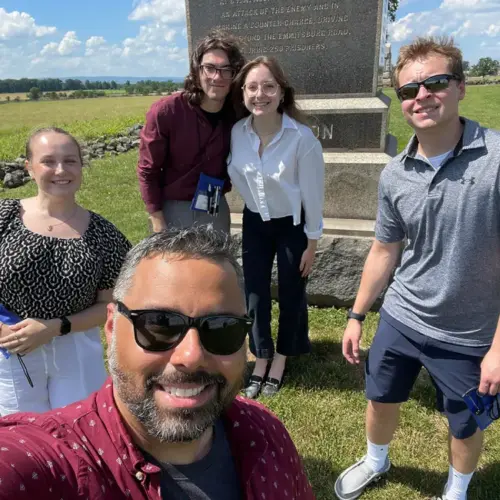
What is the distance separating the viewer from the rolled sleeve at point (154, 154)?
3.11m

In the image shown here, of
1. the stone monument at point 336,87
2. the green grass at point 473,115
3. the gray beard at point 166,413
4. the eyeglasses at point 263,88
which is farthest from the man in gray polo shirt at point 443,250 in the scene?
the green grass at point 473,115

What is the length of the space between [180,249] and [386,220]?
1.41 metres

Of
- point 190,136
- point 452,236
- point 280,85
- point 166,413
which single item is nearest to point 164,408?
point 166,413

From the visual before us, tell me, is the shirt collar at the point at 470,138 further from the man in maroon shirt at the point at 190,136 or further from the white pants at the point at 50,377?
the white pants at the point at 50,377

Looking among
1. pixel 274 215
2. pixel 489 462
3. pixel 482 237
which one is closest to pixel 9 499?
pixel 482 237

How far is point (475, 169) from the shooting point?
80.5 inches

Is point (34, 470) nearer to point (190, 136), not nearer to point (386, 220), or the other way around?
point (386, 220)

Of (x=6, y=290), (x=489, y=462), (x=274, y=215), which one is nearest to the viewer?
(x=6, y=290)

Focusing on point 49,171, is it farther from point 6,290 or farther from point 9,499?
point 9,499

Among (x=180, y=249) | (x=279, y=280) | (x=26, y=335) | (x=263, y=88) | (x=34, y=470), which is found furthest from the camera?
(x=279, y=280)

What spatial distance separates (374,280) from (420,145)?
2.40 feet

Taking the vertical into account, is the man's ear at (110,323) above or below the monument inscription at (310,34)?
below

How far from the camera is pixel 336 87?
4691 millimetres

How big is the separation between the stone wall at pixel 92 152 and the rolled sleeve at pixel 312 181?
24.4ft
